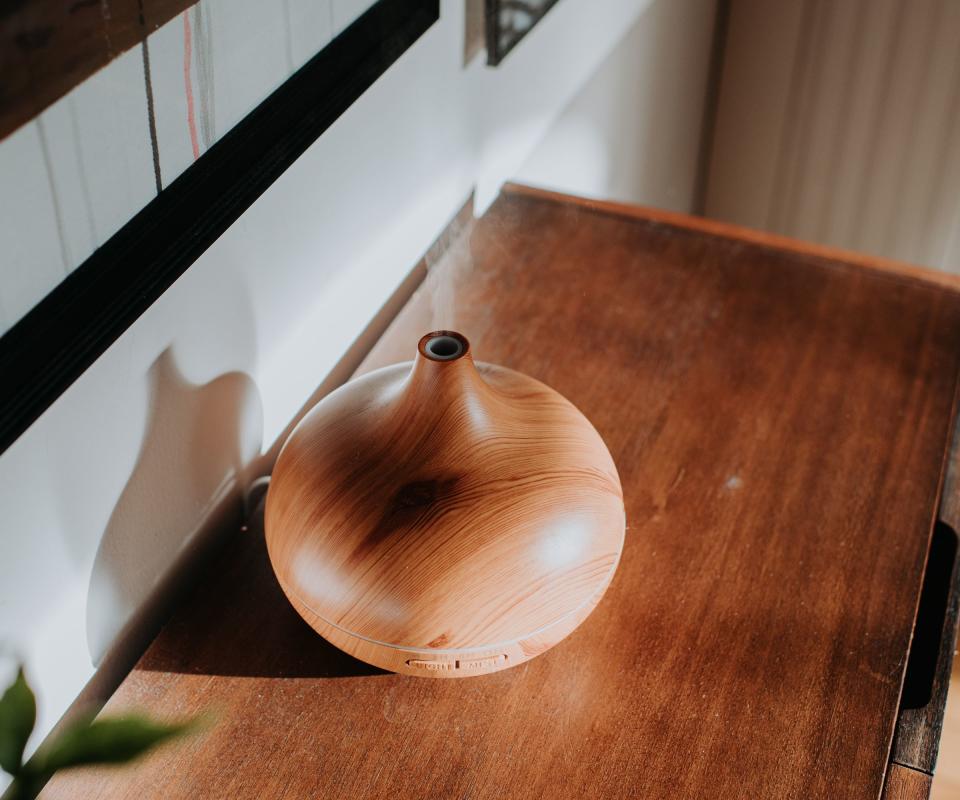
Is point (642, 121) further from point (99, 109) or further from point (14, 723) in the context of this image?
point (14, 723)

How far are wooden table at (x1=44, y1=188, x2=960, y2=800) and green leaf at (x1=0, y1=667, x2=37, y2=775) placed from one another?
221 mm

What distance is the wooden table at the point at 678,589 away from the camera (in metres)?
0.56

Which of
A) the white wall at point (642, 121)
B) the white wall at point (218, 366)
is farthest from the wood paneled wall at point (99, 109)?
the white wall at point (642, 121)

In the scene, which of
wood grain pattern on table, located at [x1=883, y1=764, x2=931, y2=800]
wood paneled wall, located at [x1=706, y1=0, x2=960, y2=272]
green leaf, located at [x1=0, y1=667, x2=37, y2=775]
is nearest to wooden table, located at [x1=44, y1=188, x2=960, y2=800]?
wood grain pattern on table, located at [x1=883, y1=764, x2=931, y2=800]

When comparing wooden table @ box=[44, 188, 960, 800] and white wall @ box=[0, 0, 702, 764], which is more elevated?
white wall @ box=[0, 0, 702, 764]

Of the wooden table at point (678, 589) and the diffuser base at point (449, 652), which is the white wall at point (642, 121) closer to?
the wooden table at point (678, 589)

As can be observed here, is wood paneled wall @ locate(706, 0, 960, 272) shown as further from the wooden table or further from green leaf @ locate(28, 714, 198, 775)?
green leaf @ locate(28, 714, 198, 775)

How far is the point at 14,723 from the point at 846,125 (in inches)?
66.9

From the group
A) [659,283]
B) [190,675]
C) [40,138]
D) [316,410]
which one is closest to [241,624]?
[190,675]

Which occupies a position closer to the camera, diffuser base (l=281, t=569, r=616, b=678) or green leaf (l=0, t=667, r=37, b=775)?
green leaf (l=0, t=667, r=37, b=775)

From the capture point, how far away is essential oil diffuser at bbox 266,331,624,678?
0.50 meters

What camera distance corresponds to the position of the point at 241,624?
63 cm

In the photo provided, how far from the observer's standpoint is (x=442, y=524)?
1.65 feet

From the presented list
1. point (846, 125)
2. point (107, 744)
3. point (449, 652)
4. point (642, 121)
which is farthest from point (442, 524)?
point (846, 125)
